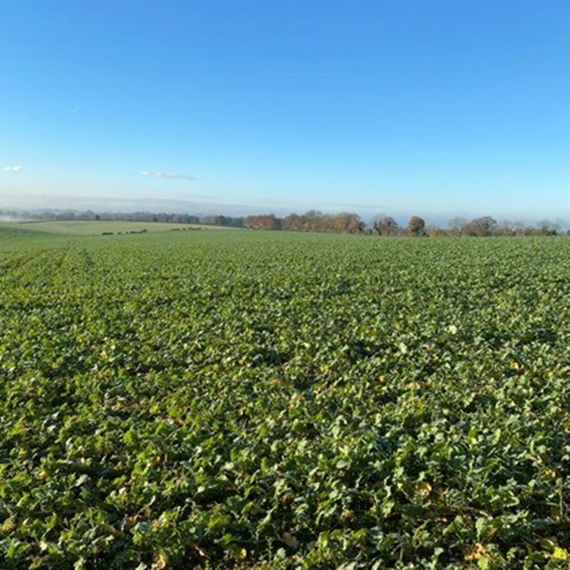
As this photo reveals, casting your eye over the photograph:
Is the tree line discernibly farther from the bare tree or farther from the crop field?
the crop field

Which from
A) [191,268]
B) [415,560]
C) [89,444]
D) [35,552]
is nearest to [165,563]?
[35,552]

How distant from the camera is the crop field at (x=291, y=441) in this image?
454 centimetres

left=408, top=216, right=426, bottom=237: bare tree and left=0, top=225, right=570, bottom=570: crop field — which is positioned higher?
left=408, top=216, right=426, bottom=237: bare tree

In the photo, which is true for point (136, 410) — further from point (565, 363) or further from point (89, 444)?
point (565, 363)

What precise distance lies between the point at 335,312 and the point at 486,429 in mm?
7939

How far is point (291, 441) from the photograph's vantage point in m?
6.27

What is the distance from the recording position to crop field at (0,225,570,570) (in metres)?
4.54

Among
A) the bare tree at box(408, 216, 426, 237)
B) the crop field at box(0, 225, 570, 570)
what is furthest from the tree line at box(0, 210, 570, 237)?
the crop field at box(0, 225, 570, 570)

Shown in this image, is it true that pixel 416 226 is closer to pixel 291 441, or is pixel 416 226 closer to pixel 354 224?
pixel 354 224

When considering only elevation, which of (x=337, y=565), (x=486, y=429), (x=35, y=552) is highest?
(x=486, y=429)

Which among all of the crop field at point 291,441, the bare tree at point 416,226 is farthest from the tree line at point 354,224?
the crop field at point 291,441

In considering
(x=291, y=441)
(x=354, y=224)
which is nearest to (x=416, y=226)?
(x=354, y=224)

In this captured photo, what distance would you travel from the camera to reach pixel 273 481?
549cm

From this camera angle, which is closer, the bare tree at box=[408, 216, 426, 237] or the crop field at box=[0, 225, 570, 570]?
the crop field at box=[0, 225, 570, 570]
